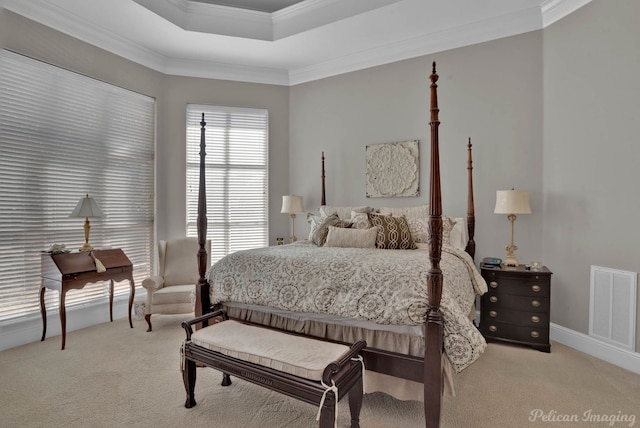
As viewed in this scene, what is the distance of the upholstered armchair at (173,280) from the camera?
3551 millimetres

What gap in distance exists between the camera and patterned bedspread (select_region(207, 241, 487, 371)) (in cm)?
188

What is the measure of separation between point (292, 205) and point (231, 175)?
107cm

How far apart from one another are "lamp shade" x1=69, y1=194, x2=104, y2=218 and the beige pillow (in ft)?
Answer: 7.78

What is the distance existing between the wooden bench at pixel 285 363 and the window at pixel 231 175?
263cm

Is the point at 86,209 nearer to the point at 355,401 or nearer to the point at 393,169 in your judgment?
the point at 355,401

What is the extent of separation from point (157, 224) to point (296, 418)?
3.36m

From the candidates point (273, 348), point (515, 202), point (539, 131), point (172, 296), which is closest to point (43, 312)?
point (172, 296)

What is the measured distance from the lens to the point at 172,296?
356 cm

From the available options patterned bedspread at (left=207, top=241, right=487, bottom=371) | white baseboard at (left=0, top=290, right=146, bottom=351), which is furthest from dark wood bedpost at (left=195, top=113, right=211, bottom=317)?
white baseboard at (left=0, top=290, right=146, bottom=351)

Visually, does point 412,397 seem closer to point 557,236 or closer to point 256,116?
point 557,236

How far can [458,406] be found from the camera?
2.17 metres

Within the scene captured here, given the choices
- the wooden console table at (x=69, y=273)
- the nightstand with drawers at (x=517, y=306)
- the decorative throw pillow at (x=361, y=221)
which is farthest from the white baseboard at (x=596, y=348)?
the wooden console table at (x=69, y=273)

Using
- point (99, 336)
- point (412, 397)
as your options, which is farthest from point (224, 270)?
point (99, 336)

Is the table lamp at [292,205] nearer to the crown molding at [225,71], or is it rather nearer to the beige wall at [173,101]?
the beige wall at [173,101]
